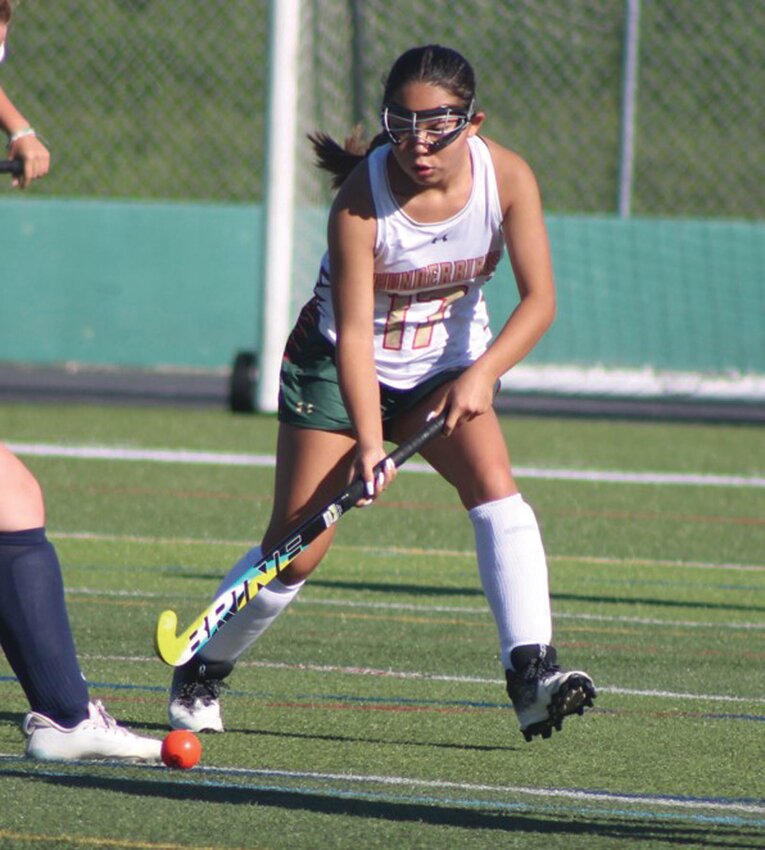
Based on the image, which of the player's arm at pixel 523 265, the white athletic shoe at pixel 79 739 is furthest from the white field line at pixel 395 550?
the white athletic shoe at pixel 79 739

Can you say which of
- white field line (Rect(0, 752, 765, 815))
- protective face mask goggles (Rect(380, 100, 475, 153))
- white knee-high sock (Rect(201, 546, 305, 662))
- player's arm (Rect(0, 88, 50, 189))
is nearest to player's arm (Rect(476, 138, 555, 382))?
protective face mask goggles (Rect(380, 100, 475, 153))

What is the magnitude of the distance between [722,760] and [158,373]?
52.1ft

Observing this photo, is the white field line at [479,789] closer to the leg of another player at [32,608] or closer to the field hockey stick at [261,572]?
the leg of another player at [32,608]

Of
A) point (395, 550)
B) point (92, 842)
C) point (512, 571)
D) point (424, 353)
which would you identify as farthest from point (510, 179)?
point (395, 550)

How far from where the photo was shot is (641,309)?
1680 cm

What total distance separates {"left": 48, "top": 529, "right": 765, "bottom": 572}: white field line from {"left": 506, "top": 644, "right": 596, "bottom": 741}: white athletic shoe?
149 inches

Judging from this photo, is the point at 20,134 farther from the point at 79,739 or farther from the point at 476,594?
the point at 476,594

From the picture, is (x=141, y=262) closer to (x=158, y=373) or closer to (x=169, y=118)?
(x=158, y=373)

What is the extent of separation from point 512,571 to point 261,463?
7.02 m

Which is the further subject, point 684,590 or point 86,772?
point 684,590

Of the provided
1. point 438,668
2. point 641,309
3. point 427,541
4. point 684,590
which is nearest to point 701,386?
point 641,309

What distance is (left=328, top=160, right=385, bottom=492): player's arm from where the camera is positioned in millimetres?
4707

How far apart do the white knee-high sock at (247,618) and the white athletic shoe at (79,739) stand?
63 cm

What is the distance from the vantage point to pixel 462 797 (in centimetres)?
428
